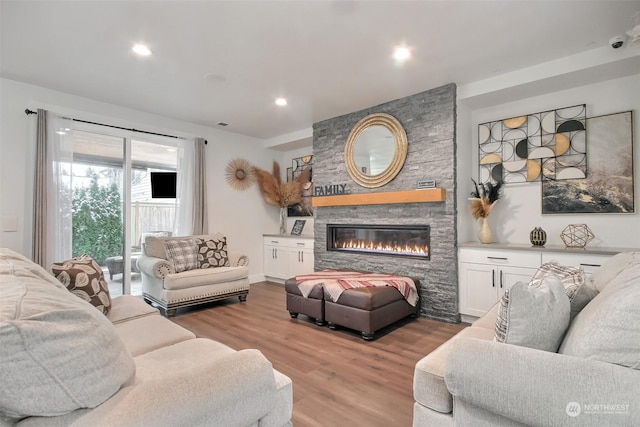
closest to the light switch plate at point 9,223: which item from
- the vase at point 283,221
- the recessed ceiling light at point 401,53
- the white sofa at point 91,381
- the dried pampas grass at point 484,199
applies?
the white sofa at point 91,381

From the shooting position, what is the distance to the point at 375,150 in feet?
13.9

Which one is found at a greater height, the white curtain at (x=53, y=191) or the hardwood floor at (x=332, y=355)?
the white curtain at (x=53, y=191)

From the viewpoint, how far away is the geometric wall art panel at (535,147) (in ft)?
10.6

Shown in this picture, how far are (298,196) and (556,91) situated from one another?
3.99m

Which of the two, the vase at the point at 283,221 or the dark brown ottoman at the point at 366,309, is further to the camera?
the vase at the point at 283,221

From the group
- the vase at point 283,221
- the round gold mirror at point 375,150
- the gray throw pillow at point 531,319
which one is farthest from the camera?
the vase at point 283,221

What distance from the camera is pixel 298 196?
582cm

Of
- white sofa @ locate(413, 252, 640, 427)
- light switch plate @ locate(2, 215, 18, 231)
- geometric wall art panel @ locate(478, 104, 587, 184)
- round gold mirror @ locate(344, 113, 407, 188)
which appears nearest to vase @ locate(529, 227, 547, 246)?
geometric wall art panel @ locate(478, 104, 587, 184)

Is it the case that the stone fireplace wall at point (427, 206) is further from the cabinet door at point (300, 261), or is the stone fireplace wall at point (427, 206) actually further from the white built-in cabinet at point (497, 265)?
the cabinet door at point (300, 261)

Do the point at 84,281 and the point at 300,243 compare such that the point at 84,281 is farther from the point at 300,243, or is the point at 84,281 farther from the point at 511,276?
the point at 511,276

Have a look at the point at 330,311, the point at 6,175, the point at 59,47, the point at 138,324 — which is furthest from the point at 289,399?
the point at 6,175

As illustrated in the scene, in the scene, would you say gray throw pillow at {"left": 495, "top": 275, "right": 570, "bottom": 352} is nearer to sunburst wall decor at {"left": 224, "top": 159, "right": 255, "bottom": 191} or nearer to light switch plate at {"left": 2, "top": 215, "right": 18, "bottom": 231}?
light switch plate at {"left": 2, "top": 215, "right": 18, "bottom": 231}

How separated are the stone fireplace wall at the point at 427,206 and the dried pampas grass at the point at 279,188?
1424 mm

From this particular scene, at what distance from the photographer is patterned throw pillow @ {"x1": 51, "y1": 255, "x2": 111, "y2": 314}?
2197 millimetres
